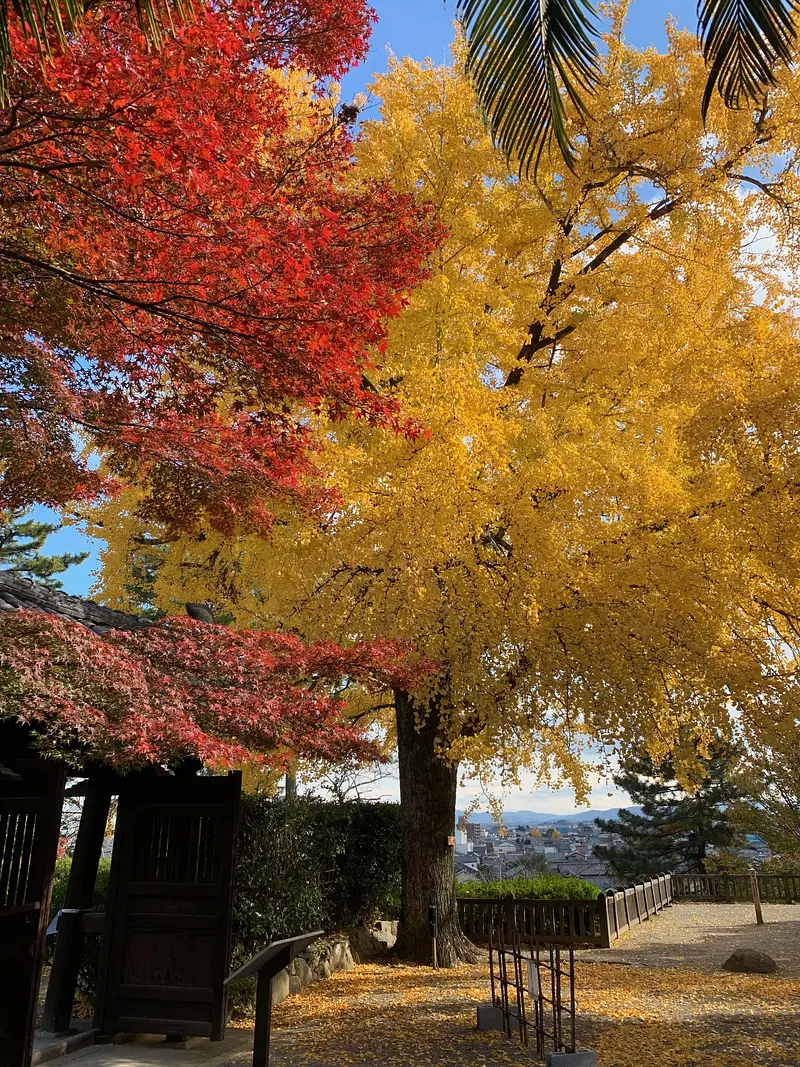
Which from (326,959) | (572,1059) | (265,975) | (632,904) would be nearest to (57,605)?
(265,975)

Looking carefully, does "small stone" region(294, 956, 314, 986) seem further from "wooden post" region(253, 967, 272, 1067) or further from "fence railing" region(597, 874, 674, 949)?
"fence railing" region(597, 874, 674, 949)

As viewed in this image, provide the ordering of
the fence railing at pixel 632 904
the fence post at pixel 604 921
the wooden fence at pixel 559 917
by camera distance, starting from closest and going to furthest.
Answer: the fence post at pixel 604 921
the wooden fence at pixel 559 917
the fence railing at pixel 632 904

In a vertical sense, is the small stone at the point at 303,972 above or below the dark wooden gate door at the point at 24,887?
below

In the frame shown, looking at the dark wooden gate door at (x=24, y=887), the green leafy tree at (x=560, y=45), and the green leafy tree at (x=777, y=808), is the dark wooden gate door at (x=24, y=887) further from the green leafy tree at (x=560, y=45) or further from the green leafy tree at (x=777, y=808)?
the green leafy tree at (x=777, y=808)

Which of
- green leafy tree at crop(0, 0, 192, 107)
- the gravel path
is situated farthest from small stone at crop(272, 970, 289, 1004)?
green leafy tree at crop(0, 0, 192, 107)

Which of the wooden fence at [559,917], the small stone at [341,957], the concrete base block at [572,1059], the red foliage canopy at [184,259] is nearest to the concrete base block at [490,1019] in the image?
the concrete base block at [572,1059]

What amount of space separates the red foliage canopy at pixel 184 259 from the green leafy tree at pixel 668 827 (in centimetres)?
2495

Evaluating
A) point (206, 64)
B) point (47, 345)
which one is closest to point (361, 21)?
point (206, 64)

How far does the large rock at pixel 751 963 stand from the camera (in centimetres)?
982

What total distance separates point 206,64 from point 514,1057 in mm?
7128

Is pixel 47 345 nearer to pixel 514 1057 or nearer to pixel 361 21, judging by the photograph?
pixel 361 21

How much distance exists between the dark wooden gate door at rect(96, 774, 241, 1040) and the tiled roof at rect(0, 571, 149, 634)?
153 centimetres

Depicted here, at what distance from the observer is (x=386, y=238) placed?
5.46m

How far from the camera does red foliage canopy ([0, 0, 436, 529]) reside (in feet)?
10.8
